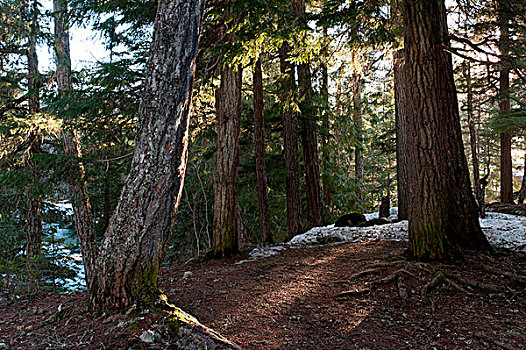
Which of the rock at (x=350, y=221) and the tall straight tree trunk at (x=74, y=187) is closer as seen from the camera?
the tall straight tree trunk at (x=74, y=187)

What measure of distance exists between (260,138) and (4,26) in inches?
297

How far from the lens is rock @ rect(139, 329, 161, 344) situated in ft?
9.71

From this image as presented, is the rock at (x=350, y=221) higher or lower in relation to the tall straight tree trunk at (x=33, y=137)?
lower

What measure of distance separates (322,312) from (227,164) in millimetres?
4047

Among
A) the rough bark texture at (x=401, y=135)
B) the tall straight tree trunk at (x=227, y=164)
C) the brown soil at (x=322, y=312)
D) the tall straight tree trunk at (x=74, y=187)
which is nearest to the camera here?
the brown soil at (x=322, y=312)

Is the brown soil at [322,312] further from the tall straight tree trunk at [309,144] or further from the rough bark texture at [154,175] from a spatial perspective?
the tall straight tree trunk at [309,144]

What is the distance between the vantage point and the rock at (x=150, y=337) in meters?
2.96

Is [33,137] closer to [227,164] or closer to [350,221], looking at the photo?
[227,164]

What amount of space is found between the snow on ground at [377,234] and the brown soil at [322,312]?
4.77 feet

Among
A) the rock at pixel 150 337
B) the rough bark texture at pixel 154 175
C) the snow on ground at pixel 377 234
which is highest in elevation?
the rough bark texture at pixel 154 175

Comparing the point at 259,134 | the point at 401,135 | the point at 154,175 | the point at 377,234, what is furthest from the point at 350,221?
the point at 154,175

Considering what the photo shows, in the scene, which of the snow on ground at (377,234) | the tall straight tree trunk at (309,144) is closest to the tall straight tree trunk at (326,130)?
the tall straight tree trunk at (309,144)

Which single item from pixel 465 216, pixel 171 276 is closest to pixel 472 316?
pixel 465 216

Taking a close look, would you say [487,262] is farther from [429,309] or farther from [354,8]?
[354,8]
